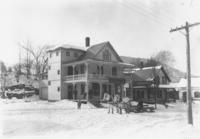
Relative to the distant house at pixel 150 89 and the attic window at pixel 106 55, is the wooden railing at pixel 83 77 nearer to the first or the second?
the attic window at pixel 106 55

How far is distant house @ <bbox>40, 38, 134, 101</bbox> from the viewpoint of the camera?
110 feet

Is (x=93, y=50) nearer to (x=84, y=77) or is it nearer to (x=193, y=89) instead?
(x=84, y=77)

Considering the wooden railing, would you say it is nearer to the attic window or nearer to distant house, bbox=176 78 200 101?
the attic window

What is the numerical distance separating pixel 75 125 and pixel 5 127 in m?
3.67

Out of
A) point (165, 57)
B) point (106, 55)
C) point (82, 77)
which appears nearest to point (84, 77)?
point (82, 77)

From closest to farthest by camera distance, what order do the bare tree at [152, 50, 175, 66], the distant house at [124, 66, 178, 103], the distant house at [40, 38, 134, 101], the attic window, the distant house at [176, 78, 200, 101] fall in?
the distant house at [40, 38, 134, 101] < the attic window < the distant house at [124, 66, 178, 103] < the distant house at [176, 78, 200, 101] < the bare tree at [152, 50, 175, 66]

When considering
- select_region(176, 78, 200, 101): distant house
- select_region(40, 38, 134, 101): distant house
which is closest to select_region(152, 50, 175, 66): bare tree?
select_region(176, 78, 200, 101): distant house

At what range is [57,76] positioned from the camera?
118 ft

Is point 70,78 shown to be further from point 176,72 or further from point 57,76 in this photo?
point 176,72

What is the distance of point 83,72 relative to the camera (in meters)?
34.6

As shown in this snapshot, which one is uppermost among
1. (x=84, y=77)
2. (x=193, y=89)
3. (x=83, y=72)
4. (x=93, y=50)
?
(x=93, y=50)

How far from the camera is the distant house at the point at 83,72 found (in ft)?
110

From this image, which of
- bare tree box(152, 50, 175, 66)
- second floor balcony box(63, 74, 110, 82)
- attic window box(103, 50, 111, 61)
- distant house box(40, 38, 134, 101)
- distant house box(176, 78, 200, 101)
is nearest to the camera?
second floor balcony box(63, 74, 110, 82)

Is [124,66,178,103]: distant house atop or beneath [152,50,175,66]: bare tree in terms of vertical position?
beneath
